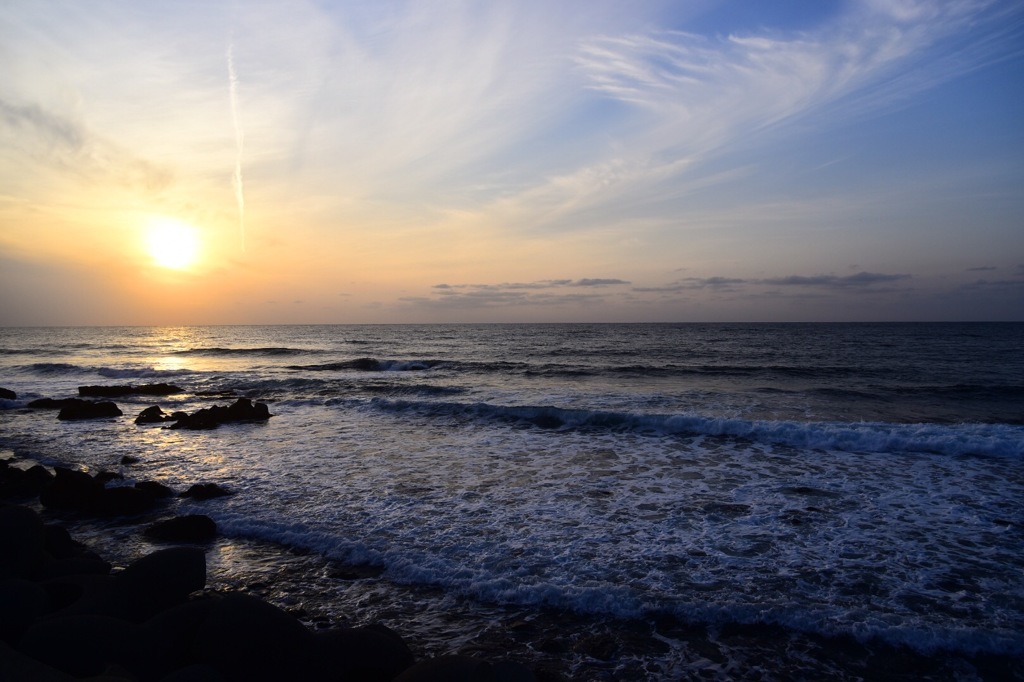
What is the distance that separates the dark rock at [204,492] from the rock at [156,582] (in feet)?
15.1

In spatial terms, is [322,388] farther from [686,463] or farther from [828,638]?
[828,638]

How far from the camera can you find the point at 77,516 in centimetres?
837

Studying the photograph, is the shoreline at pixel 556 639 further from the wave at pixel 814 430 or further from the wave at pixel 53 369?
the wave at pixel 53 369

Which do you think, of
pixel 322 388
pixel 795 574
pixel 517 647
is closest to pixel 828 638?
pixel 795 574

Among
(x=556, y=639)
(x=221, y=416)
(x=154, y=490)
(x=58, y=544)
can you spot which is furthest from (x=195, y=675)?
(x=221, y=416)

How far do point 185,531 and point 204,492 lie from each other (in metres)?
2.03

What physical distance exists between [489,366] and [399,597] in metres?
30.4

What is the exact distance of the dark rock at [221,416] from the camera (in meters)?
16.4

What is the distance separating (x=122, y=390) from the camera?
24.5 metres

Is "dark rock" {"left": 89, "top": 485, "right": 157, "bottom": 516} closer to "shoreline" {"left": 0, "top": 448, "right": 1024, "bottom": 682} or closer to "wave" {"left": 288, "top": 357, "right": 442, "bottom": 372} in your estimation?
"shoreline" {"left": 0, "top": 448, "right": 1024, "bottom": 682}

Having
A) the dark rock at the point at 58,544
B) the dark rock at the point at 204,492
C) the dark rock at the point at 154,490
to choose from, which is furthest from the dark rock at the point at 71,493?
the dark rock at the point at 58,544

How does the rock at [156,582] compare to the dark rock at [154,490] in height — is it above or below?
above

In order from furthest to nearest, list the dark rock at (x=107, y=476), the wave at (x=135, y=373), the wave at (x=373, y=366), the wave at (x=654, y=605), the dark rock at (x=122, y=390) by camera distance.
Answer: the wave at (x=373, y=366)
the wave at (x=135, y=373)
the dark rock at (x=122, y=390)
the dark rock at (x=107, y=476)
the wave at (x=654, y=605)

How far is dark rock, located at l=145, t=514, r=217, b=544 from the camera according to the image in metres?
7.32
